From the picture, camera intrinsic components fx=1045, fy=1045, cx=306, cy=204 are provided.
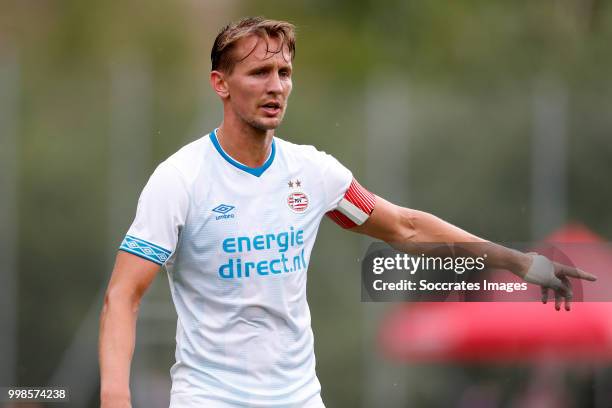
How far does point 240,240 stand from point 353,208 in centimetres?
53

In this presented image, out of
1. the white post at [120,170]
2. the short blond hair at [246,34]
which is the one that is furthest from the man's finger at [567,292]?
the white post at [120,170]

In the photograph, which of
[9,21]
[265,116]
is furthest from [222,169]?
[9,21]

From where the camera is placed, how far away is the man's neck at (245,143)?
318 cm

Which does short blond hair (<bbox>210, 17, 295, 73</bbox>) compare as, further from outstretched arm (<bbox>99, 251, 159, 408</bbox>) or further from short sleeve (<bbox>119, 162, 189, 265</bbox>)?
outstretched arm (<bbox>99, 251, 159, 408</bbox>)

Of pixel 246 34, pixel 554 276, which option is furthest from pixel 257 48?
pixel 554 276

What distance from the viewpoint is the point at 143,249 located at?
9.50ft

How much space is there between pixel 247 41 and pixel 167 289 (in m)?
2.94

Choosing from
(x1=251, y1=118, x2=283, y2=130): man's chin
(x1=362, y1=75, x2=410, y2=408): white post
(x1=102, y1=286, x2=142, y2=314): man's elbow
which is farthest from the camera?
(x1=362, y1=75, x2=410, y2=408): white post

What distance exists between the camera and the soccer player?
3055 millimetres

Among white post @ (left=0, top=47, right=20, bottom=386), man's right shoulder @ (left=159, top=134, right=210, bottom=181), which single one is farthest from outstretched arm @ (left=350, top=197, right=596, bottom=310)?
white post @ (left=0, top=47, right=20, bottom=386)

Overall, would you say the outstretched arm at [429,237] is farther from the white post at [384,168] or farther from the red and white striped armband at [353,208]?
the white post at [384,168]

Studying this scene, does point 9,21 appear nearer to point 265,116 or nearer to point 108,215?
point 108,215

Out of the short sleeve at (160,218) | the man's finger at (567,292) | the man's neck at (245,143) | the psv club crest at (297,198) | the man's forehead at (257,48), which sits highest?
the man's forehead at (257,48)

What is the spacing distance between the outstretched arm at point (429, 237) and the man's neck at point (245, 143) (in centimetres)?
51
